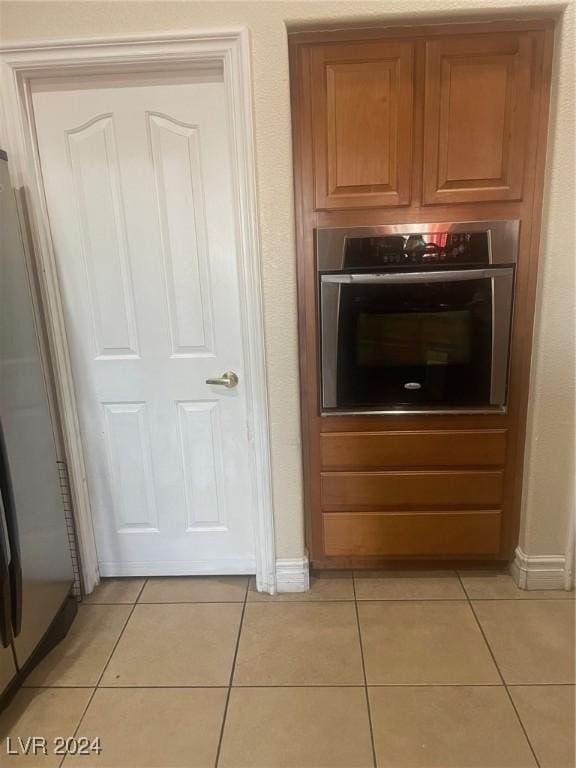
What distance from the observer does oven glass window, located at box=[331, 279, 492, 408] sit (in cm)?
193

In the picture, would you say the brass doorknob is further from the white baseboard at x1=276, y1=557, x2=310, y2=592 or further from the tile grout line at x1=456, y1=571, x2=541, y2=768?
the tile grout line at x1=456, y1=571, x2=541, y2=768

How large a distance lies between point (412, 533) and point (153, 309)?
1354 mm

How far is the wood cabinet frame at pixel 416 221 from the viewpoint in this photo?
69.9 inches

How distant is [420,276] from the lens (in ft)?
6.26

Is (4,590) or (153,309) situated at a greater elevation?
(153,309)

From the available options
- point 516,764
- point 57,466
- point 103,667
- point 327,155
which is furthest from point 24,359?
point 516,764

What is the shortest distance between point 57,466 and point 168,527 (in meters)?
0.52

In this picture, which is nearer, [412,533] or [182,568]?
[412,533]

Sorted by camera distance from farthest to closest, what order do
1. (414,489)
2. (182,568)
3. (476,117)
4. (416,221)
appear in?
(182,568) < (414,489) < (416,221) < (476,117)

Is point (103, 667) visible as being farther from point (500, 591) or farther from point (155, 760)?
point (500, 591)

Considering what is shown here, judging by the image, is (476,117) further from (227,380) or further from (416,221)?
(227,380)

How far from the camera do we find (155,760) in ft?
4.90

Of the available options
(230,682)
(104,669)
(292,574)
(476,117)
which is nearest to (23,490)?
(104,669)

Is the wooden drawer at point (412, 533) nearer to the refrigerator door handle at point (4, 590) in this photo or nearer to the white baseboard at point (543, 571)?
the white baseboard at point (543, 571)
